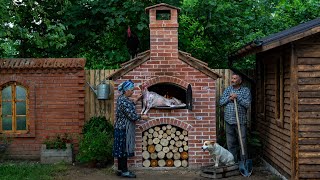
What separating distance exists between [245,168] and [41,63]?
17.7 ft

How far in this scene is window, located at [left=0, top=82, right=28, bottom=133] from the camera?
37.3 ft

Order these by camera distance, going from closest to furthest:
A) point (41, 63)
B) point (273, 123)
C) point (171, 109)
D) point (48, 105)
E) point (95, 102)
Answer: point (273, 123) < point (171, 109) < point (41, 63) < point (48, 105) < point (95, 102)

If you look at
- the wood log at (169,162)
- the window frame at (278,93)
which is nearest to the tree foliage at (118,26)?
the wood log at (169,162)

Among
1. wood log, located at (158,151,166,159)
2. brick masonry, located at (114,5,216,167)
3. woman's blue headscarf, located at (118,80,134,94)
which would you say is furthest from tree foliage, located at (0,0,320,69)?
wood log, located at (158,151,166,159)

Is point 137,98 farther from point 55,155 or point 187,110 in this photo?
point 55,155

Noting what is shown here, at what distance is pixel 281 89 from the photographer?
30.2ft

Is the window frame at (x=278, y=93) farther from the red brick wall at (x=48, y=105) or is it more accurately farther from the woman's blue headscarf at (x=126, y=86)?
the red brick wall at (x=48, y=105)

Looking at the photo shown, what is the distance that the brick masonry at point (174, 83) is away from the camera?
10133 millimetres

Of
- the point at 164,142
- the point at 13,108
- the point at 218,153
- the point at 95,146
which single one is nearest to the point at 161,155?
the point at 164,142

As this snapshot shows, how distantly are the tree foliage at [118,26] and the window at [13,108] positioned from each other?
1667 mm

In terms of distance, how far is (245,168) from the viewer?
9641mm

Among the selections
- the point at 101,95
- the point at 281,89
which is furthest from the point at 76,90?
the point at 281,89

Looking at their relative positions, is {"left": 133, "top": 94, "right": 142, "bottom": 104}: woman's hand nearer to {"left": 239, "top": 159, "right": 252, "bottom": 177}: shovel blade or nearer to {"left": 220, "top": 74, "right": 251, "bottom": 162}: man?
{"left": 220, "top": 74, "right": 251, "bottom": 162}: man

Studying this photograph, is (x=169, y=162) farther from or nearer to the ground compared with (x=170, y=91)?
nearer to the ground
